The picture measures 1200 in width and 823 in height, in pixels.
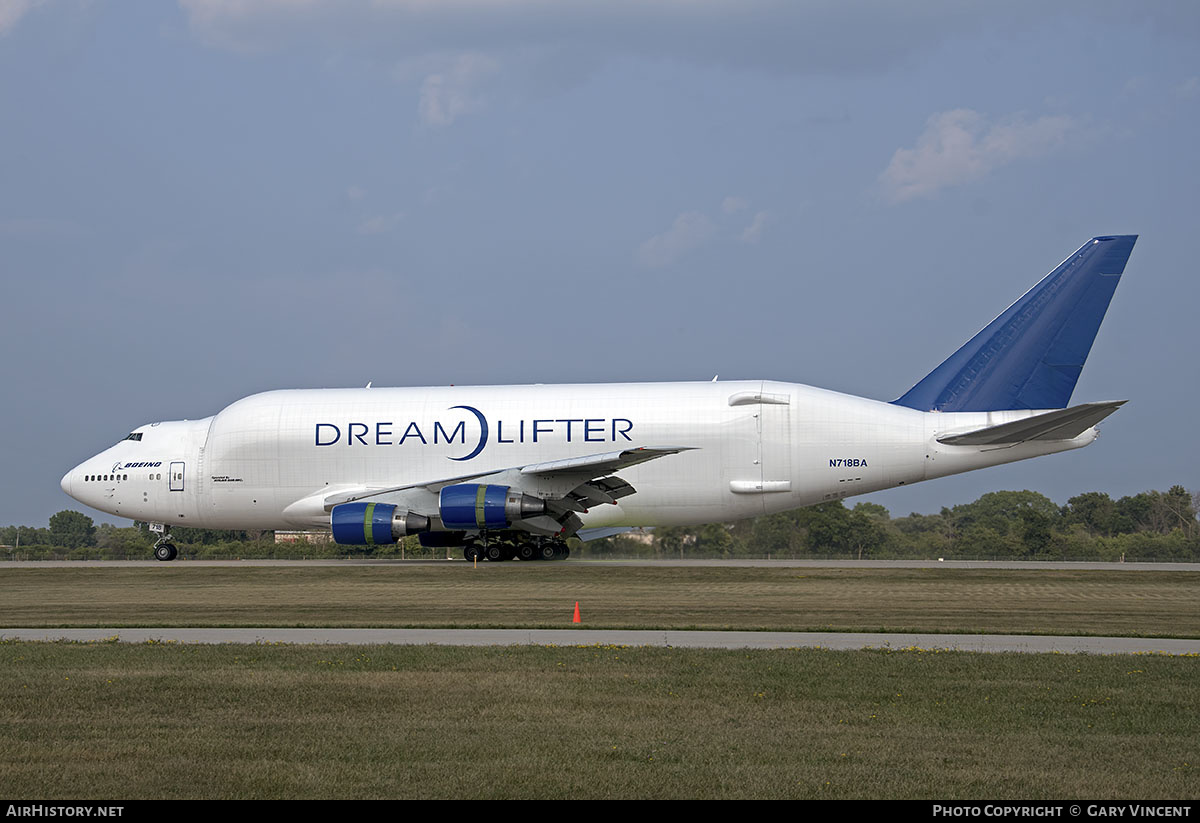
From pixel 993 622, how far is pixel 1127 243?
18.5m

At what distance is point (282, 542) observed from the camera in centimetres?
5100

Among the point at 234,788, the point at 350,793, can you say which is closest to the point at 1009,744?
the point at 350,793

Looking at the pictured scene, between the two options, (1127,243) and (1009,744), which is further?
(1127,243)

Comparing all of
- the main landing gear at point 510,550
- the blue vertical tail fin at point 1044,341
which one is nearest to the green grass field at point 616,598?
the main landing gear at point 510,550

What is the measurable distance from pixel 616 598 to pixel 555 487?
32.1 feet

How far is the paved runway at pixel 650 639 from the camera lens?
52.8ft

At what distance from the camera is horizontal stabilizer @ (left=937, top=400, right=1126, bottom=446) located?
30.6 metres

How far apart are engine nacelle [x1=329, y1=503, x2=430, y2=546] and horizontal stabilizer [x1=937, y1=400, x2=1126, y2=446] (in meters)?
15.4

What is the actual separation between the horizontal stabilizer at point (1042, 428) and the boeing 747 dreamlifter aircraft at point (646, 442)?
64 millimetres

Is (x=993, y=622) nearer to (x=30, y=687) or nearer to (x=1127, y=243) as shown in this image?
(x=30, y=687)

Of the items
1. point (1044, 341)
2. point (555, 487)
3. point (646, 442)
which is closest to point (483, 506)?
point (555, 487)

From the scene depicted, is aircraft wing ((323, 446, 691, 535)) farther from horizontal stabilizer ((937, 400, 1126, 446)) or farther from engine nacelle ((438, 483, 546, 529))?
horizontal stabilizer ((937, 400, 1126, 446))

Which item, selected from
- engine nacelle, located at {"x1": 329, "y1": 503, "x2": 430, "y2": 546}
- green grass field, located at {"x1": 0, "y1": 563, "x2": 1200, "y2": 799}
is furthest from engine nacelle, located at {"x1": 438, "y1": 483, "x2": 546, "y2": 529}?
green grass field, located at {"x1": 0, "y1": 563, "x2": 1200, "y2": 799}

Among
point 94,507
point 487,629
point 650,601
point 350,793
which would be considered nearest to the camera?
point 350,793
